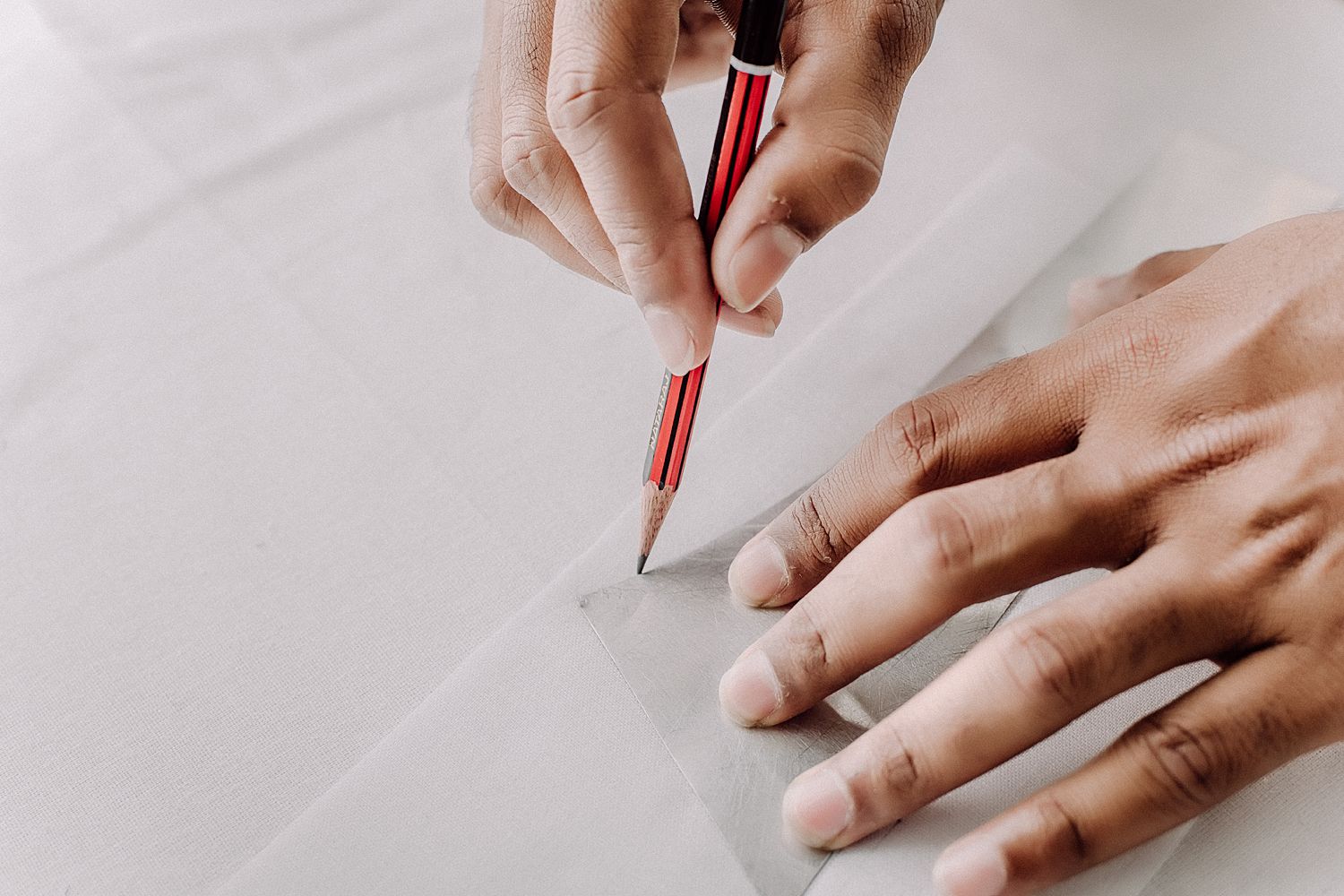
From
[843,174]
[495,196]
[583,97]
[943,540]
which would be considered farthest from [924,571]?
[495,196]

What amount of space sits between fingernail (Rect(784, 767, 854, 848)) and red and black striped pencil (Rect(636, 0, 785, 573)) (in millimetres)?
184

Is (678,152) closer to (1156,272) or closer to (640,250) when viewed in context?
(640,250)

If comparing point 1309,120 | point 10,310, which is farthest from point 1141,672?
point 10,310

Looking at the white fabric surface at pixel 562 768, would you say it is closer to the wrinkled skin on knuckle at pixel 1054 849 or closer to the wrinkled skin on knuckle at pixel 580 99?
the wrinkled skin on knuckle at pixel 1054 849

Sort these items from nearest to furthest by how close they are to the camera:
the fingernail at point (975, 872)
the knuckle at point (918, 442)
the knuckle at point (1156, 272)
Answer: the fingernail at point (975, 872)
the knuckle at point (918, 442)
the knuckle at point (1156, 272)

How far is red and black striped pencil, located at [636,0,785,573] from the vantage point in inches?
21.5

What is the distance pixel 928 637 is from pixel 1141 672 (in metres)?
0.13

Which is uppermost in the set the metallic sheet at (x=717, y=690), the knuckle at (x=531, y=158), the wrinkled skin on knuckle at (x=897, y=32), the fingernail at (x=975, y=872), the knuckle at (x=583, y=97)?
the knuckle at (x=531, y=158)

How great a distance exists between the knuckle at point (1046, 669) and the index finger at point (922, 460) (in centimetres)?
13

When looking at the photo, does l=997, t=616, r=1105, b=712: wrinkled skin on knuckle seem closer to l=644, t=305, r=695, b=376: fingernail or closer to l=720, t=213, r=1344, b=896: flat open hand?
l=720, t=213, r=1344, b=896: flat open hand

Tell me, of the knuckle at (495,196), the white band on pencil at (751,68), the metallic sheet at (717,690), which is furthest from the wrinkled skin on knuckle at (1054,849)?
the knuckle at (495,196)

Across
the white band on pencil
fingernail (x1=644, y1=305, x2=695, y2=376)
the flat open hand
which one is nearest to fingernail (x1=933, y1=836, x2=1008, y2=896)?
the flat open hand

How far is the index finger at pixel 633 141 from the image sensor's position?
1.89 ft

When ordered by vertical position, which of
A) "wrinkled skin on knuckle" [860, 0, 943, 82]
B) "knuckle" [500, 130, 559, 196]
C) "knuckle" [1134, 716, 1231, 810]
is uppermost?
"knuckle" [500, 130, 559, 196]
